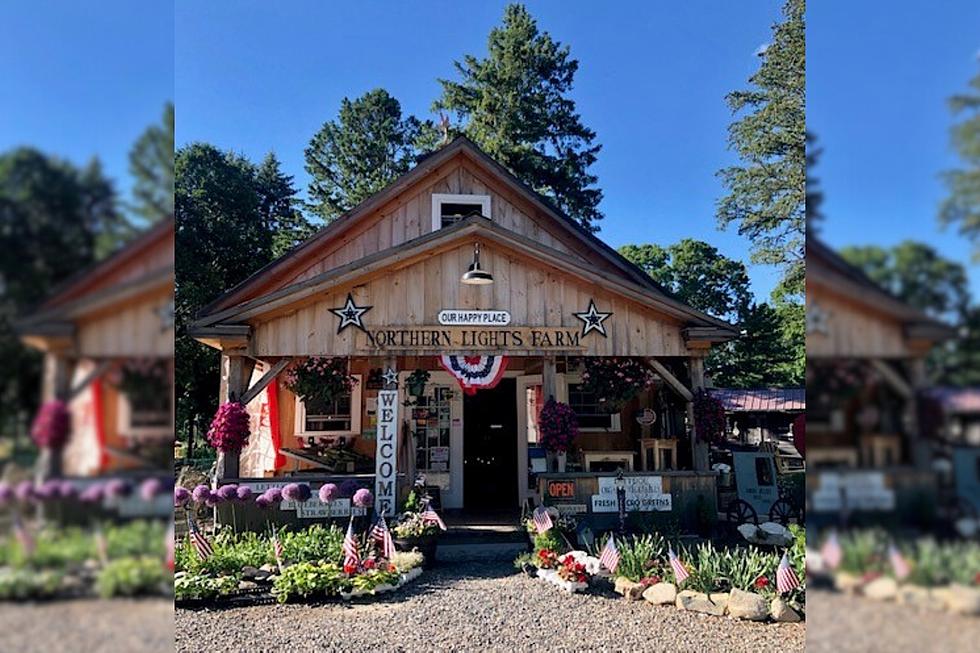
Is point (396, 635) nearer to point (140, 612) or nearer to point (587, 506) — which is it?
point (587, 506)

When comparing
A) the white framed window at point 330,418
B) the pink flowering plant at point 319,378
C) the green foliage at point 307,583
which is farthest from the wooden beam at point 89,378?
the white framed window at point 330,418

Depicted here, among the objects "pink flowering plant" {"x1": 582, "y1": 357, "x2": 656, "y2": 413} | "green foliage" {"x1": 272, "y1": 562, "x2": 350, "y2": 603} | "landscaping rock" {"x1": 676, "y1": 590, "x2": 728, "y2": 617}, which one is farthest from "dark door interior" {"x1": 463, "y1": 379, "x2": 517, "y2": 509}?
"landscaping rock" {"x1": 676, "y1": 590, "x2": 728, "y2": 617}

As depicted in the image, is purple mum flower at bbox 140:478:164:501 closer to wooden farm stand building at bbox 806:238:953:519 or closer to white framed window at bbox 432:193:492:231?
wooden farm stand building at bbox 806:238:953:519

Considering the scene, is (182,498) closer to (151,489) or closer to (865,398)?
(151,489)

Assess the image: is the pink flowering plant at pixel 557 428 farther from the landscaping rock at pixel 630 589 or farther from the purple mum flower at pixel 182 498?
the purple mum flower at pixel 182 498

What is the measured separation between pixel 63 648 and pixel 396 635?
4.77 m

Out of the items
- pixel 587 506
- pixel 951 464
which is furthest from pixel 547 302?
pixel 951 464

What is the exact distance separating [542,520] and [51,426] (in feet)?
23.5

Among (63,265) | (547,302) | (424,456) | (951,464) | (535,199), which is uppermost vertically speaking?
(535,199)

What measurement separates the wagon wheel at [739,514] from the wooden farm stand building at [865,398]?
8919mm

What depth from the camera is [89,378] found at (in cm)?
118

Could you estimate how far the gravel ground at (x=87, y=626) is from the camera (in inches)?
45.0

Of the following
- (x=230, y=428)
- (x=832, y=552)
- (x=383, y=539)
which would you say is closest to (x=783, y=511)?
(x=383, y=539)

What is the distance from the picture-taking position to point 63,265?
3.84 ft
